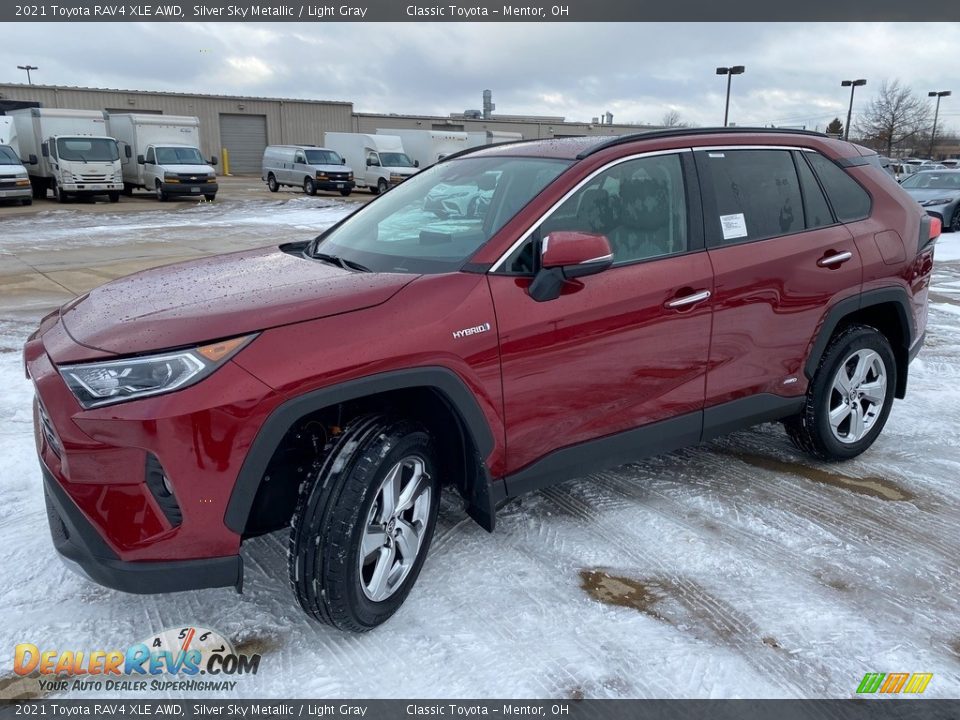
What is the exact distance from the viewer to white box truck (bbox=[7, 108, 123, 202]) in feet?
76.4

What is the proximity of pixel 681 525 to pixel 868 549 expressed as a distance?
2.71 ft

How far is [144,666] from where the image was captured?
8.56 ft

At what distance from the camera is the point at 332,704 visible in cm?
244

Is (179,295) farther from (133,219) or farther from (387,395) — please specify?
(133,219)

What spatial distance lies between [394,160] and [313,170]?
11.4 feet

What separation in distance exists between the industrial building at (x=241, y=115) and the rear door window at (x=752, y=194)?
129ft

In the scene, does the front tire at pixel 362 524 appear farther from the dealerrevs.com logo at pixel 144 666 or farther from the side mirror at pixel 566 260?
the side mirror at pixel 566 260

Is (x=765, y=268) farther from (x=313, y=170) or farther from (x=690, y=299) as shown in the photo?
(x=313, y=170)

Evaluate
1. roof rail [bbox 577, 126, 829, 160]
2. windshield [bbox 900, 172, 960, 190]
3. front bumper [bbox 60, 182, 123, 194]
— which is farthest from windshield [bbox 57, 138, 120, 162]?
roof rail [bbox 577, 126, 829, 160]

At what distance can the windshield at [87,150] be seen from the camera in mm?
23453

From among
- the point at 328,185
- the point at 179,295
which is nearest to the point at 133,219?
the point at 328,185

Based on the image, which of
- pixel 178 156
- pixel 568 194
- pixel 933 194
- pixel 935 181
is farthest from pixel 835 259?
pixel 178 156

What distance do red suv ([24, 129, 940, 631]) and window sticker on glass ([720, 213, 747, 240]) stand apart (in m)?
0.02

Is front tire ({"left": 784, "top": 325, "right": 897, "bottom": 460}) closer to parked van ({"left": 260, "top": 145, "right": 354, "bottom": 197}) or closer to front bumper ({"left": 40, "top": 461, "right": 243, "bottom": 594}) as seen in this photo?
front bumper ({"left": 40, "top": 461, "right": 243, "bottom": 594})
